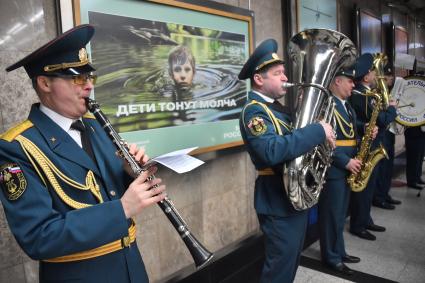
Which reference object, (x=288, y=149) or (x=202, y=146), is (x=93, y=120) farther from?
(x=202, y=146)

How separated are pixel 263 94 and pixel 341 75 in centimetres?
116

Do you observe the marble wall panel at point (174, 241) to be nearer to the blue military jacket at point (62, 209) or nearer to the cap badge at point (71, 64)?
the blue military jacket at point (62, 209)

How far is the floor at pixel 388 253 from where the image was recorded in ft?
9.24

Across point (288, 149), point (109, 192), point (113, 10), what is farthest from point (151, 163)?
point (113, 10)

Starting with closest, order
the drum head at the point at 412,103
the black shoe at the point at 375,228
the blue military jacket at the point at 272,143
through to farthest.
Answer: the blue military jacket at the point at 272,143 → the black shoe at the point at 375,228 → the drum head at the point at 412,103

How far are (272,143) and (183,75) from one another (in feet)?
2.67

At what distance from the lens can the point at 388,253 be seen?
3225 mm

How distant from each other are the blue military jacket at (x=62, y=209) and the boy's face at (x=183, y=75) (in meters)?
1.07

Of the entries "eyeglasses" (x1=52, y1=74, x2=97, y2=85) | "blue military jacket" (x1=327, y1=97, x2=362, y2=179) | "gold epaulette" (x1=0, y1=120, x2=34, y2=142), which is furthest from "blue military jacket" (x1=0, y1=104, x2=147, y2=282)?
"blue military jacket" (x1=327, y1=97, x2=362, y2=179)

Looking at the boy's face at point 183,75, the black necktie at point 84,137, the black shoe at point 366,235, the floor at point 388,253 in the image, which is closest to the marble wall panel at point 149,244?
the boy's face at point 183,75

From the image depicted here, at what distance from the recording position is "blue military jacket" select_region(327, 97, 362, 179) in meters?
2.82

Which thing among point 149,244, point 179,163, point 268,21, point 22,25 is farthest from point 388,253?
point 22,25

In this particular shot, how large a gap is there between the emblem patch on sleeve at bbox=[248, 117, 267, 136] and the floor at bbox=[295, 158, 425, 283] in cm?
157

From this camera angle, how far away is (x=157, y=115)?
6.91 ft
